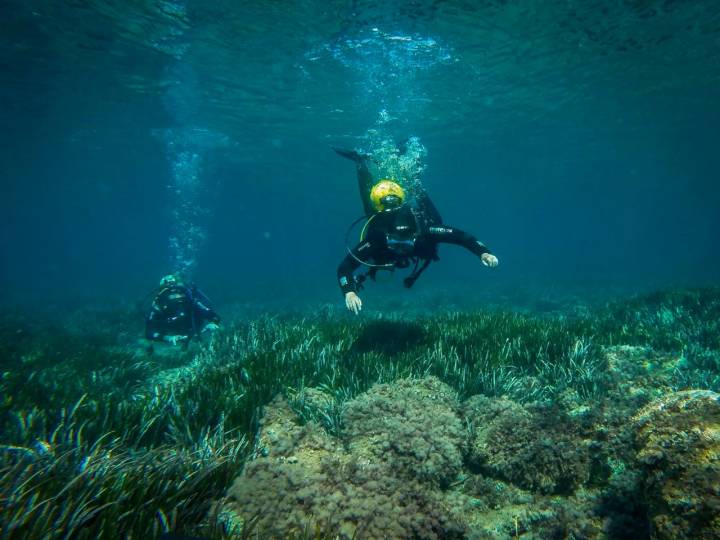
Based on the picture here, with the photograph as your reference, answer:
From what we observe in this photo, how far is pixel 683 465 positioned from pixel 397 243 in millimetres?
4763

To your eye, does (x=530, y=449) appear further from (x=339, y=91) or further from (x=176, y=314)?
(x=339, y=91)

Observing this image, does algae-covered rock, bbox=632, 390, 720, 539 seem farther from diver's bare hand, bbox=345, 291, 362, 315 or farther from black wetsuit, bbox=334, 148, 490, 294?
black wetsuit, bbox=334, 148, 490, 294

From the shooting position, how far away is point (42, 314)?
21.3 metres

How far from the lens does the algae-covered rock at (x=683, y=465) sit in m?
1.95

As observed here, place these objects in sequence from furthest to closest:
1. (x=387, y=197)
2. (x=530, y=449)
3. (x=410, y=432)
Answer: (x=387, y=197)
(x=410, y=432)
(x=530, y=449)

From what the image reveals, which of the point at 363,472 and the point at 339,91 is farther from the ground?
the point at 339,91

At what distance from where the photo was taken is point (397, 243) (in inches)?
254

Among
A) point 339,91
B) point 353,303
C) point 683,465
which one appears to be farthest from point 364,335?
point 339,91

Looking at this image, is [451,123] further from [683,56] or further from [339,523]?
[339,523]

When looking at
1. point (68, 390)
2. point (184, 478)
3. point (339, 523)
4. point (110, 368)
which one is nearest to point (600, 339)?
point (339, 523)

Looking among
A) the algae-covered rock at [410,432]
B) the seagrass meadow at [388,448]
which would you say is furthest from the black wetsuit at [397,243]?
the algae-covered rock at [410,432]

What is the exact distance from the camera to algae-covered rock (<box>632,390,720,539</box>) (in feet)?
6.39

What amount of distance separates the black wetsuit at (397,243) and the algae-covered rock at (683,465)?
4.21 m

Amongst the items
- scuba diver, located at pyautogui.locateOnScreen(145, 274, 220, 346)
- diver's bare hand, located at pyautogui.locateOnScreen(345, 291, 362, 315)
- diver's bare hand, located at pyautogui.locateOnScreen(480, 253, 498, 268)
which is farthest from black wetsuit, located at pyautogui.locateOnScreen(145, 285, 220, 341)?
diver's bare hand, located at pyautogui.locateOnScreen(480, 253, 498, 268)
